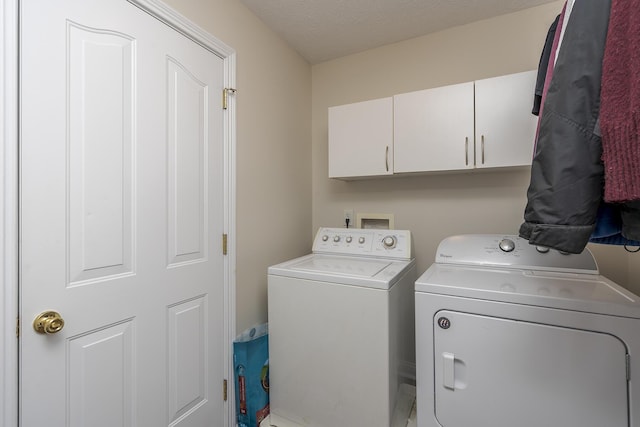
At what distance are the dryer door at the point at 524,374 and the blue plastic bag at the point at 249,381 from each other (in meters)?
0.96

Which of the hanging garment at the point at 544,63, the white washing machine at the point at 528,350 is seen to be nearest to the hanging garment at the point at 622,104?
the white washing machine at the point at 528,350

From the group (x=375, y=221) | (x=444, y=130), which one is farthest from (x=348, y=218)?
(x=444, y=130)

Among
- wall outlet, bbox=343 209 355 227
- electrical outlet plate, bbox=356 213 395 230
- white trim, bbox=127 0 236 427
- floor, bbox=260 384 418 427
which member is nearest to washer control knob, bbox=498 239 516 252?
electrical outlet plate, bbox=356 213 395 230

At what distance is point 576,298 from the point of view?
Answer: 97cm

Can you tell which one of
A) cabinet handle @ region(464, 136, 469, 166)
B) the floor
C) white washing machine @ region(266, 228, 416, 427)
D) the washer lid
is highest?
cabinet handle @ region(464, 136, 469, 166)

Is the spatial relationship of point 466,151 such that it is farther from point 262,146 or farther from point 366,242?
point 262,146

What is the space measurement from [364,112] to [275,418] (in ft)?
6.25

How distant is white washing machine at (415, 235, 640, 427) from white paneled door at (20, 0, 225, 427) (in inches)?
42.0

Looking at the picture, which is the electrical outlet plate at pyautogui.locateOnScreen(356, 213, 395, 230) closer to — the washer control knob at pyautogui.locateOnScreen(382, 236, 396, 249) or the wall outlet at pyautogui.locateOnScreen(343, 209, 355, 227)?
the wall outlet at pyautogui.locateOnScreen(343, 209, 355, 227)

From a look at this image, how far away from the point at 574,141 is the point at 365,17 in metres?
1.65

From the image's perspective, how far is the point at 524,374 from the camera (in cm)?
102

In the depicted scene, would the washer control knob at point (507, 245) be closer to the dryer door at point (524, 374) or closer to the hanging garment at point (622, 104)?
the dryer door at point (524, 374)

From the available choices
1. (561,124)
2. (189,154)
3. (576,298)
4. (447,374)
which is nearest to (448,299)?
(447,374)

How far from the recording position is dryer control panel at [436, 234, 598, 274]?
1307mm
